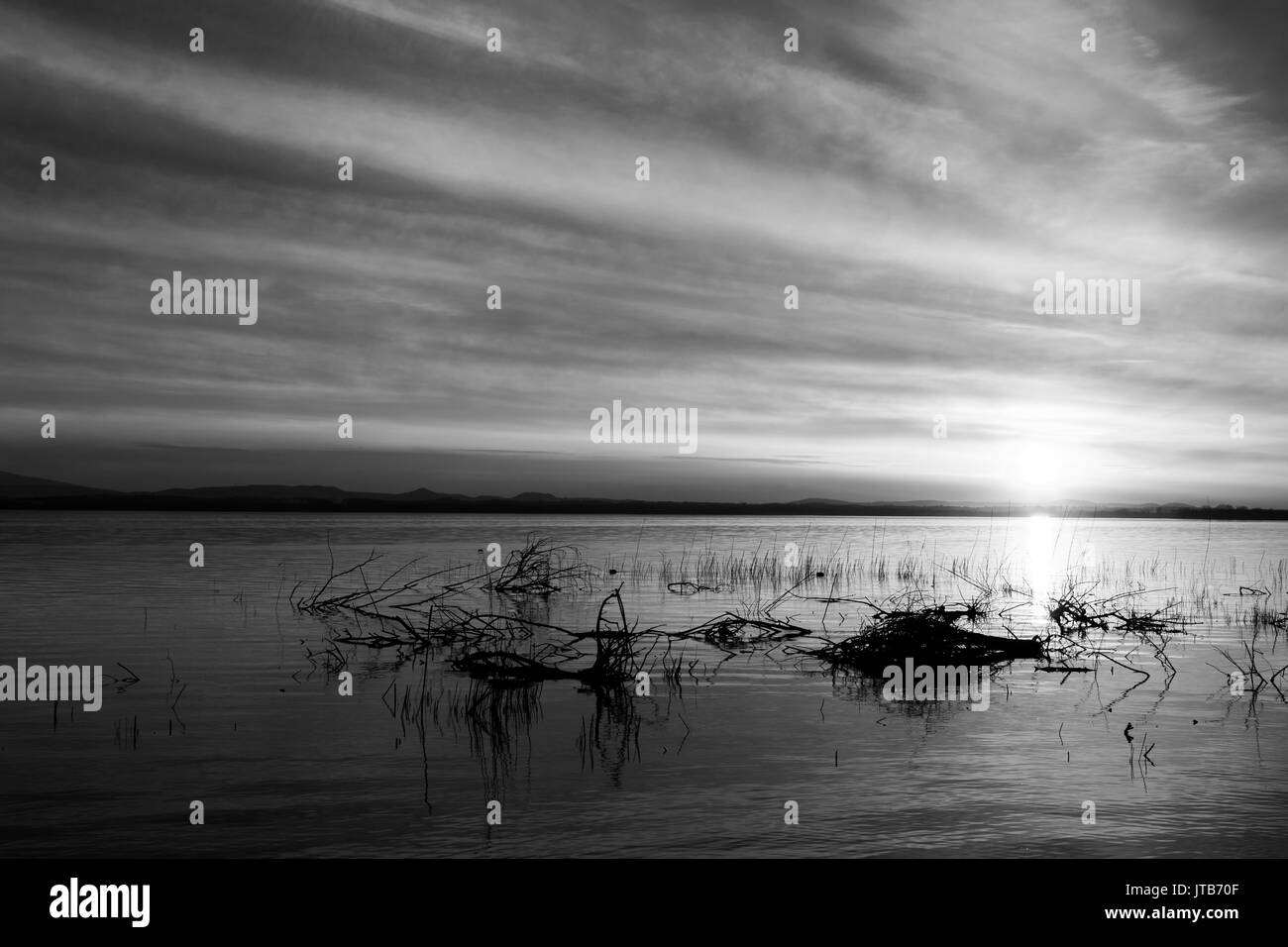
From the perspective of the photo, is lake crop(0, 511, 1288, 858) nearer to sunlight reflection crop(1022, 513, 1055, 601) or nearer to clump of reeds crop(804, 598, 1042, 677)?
clump of reeds crop(804, 598, 1042, 677)

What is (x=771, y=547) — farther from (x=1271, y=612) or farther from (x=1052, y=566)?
(x=1271, y=612)

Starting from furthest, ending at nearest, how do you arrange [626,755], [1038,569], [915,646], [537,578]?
[1038,569] < [537,578] < [915,646] < [626,755]

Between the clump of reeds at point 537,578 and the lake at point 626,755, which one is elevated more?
the clump of reeds at point 537,578

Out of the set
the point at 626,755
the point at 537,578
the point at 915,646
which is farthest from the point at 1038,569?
the point at 626,755

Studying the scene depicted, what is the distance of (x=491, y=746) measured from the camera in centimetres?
1226

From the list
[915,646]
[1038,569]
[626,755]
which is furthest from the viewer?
[1038,569]

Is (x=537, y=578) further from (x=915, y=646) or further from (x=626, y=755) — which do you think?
(x=626, y=755)

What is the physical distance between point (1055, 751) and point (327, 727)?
346 inches

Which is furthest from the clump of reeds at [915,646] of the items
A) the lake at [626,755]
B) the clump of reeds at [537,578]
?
the clump of reeds at [537,578]

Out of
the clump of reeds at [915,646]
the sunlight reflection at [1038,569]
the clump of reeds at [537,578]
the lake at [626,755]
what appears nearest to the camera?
the lake at [626,755]

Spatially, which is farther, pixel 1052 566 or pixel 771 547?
pixel 771 547

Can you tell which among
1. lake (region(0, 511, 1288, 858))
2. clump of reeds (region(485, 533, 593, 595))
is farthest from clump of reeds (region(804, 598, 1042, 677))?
clump of reeds (region(485, 533, 593, 595))

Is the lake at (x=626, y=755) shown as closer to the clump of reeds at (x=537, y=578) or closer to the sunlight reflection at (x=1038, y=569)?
the clump of reeds at (x=537, y=578)

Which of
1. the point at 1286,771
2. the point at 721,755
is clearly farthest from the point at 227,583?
the point at 1286,771
